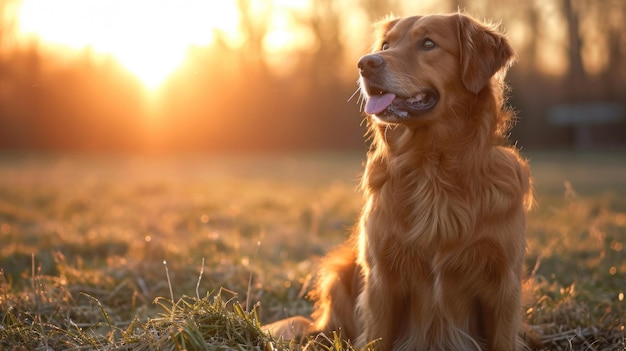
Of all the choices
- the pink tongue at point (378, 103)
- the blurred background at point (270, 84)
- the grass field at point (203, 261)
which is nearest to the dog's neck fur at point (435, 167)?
the pink tongue at point (378, 103)

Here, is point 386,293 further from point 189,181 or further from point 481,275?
point 189,181

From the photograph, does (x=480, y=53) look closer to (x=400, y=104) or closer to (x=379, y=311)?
(x=400, y=104)

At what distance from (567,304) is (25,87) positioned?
72.6ft

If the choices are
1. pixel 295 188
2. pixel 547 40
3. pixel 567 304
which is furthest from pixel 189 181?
pixel 547 40

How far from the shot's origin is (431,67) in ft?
10.8

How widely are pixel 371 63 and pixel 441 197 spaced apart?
30.4 inches

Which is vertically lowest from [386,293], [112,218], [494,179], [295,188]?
[295,188]

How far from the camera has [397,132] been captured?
3.40 m

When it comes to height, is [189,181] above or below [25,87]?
below

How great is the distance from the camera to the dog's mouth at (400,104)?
3.22 metres

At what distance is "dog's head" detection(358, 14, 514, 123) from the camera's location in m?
3.22

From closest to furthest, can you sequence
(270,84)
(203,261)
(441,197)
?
1. (441,197)
2. (203,261)
3. (270,84)

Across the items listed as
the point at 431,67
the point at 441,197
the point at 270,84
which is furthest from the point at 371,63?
the point at 270,84

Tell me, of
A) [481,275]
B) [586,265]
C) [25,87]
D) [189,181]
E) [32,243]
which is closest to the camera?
[481,275]
